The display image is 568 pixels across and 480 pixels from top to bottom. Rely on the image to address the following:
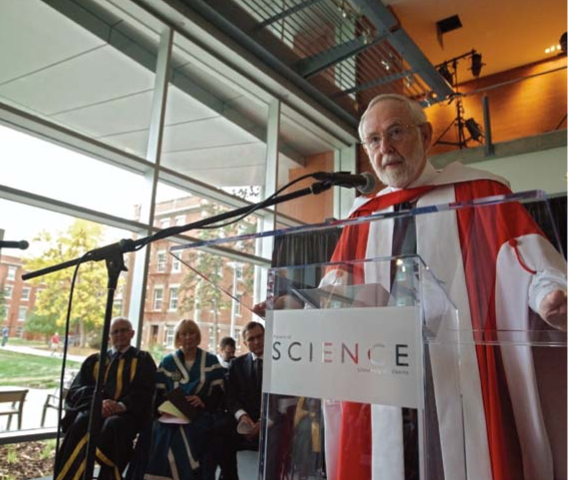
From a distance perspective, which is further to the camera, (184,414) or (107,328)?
(184,414)

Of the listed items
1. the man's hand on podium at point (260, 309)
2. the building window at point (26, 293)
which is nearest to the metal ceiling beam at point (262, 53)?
the building window at point (26, 293)

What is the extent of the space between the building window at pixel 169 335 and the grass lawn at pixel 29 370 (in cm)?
70

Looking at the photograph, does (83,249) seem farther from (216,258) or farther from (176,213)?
(216,258)

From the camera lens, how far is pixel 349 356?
78 centimetres

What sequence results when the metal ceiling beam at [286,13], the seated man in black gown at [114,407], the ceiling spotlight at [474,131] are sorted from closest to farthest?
the seated man in black gown at [114,407]
the metal ceiling beam at [286,13]
the ceiling spotlight at [474,131]

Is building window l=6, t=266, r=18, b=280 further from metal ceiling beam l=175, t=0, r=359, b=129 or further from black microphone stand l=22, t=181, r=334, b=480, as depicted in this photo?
metal ceiling beam l=175, t=0, r=359, b=129

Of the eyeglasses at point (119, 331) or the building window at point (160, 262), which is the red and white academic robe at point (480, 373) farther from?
the building window at point (160, 262)

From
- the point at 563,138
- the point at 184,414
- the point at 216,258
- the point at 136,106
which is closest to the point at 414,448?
the point at 216,258

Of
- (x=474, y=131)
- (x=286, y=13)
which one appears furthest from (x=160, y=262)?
(x=474, y=131)

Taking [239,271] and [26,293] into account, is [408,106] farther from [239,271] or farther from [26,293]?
[26,293]

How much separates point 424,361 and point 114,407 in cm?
286

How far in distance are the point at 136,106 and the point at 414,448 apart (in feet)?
14.9

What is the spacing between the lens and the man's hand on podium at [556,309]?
0.87 meters

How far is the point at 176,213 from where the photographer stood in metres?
4.66
